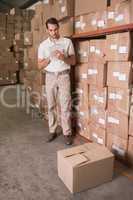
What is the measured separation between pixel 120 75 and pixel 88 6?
3.13 feet

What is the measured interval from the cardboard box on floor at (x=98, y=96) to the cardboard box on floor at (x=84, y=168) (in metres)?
0.57

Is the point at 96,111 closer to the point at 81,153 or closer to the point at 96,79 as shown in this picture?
the point at 96,79

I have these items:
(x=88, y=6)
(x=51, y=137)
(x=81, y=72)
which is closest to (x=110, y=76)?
(x=81, y=72)

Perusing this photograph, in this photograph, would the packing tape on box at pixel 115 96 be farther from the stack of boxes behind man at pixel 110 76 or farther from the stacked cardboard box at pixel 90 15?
the stacked cardboard box at pixel 90 15

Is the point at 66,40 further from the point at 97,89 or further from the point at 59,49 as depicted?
the point at 97,89

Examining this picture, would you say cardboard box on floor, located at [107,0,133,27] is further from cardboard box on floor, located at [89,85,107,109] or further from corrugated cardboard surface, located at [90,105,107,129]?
corrugated cardboard surface, located at [90,105,107,129]

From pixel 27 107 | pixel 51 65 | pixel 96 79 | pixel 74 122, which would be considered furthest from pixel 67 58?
pixel 27 107

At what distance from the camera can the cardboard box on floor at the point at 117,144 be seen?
2.14 m

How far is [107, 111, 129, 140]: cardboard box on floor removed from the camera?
2084 millimetres

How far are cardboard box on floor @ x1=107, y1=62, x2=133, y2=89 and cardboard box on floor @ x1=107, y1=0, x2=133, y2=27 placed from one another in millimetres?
392

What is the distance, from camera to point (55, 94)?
2684 millimetres

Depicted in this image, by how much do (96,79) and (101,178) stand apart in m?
1.05

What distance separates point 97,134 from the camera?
2.50m

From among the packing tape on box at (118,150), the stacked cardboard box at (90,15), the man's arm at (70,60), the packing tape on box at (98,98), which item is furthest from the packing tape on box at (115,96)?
the stacked cardboard box at (90,15)
